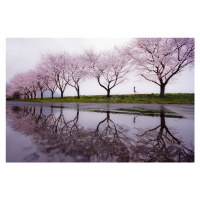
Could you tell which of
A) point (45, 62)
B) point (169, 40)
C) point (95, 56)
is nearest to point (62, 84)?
point (45, 62)

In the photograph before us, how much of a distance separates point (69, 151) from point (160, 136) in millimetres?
2203

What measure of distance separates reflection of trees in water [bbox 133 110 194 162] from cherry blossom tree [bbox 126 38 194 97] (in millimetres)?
17422

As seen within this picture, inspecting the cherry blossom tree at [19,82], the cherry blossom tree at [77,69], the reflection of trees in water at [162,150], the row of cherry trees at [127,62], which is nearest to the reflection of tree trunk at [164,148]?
the reflection of trees in water at [162,150]

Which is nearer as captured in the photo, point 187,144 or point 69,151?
point 69,151

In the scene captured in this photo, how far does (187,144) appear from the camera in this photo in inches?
94.6

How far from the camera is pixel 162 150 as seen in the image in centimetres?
214

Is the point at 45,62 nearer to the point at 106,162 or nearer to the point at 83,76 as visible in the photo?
the point at 83,76

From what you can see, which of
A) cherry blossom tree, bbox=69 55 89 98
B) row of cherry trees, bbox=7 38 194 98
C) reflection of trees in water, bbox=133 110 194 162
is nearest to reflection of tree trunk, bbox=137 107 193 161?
reflection of trees in water, bbox=133 110 194 162

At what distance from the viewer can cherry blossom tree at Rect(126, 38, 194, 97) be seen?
1603cm

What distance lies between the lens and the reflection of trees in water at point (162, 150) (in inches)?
76.4

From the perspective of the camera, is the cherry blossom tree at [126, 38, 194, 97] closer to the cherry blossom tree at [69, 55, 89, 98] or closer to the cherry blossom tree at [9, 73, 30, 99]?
the cherry blossom tree at [69, 55, 89, 98]

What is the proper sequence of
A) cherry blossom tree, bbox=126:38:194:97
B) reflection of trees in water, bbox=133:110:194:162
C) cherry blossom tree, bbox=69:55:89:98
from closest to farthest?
1. reflection of trees in water, bbox=133:110:194:162
2. cherry blossom tree, bbox=126:38:194:97
3. cherry blossom tree, bbox=69:55:89:98

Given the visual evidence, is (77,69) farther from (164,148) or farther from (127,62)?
(164,148)

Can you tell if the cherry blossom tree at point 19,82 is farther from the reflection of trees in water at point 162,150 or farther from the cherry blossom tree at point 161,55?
the reflection of trees in water at point 162,150
